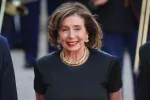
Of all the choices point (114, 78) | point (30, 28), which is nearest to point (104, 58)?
point (114, 78)

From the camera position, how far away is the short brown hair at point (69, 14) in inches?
146

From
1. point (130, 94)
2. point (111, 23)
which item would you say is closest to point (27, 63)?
point (130, 94)

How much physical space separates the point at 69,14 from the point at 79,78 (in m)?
0.38

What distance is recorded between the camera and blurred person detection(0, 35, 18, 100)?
360 cm

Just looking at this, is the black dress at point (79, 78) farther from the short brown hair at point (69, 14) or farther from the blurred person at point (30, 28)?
the blurred person at point (30, 28)

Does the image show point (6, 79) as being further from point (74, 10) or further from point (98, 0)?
point (98, 0)

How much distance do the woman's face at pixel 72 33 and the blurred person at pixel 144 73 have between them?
0.37 meters

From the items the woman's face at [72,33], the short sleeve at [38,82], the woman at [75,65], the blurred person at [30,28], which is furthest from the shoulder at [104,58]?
the blurred person at [30,28]

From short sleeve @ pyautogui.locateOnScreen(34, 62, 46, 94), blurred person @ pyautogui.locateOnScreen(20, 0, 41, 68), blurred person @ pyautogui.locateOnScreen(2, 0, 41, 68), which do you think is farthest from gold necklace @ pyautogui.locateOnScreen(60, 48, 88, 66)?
blurred person @ pyautogui.locateOnScreen(20, 0, 41, 68)

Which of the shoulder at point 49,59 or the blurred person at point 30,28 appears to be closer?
the shoulder at point 49,59

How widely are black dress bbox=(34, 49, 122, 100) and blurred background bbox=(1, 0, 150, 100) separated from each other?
0.67 meters

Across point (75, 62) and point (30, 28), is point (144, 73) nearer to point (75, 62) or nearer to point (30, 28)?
point (75, 62)

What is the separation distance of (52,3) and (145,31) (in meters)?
1.06

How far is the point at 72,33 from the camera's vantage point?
3.68 m
